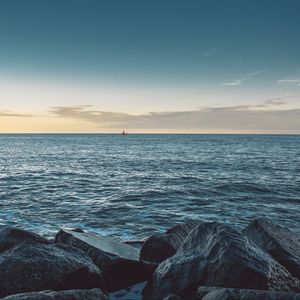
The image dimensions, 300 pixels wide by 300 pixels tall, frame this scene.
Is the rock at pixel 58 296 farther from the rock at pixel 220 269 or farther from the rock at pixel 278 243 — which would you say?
the rock at pixel 278 243

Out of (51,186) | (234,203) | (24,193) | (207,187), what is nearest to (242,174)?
(207,187)

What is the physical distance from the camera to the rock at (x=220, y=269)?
725 centimetres

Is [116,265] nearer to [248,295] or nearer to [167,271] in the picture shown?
[167,271]

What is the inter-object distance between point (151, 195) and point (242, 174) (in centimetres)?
1752

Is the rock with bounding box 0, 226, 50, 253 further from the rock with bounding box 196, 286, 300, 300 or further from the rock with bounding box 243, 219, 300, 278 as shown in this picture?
the rock with bounding box 243, 219, 300, 278

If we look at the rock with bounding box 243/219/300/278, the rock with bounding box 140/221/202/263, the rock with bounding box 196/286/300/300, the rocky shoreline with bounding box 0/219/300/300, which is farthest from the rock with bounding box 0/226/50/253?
the rock with bounding box 243/219/300/278

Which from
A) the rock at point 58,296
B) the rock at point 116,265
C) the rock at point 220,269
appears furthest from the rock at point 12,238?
the rock at point 220,269

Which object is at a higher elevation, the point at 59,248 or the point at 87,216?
the point at 59,248

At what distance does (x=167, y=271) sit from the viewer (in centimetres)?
811

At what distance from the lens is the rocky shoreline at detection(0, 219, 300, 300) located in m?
6.94

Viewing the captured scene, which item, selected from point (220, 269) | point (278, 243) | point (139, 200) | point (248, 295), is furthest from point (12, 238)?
point (139, 200)

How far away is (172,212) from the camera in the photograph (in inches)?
832

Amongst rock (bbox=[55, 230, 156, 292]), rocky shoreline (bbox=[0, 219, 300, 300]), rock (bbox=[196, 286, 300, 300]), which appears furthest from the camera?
rock (bbox=[55, 230, 156, 292])

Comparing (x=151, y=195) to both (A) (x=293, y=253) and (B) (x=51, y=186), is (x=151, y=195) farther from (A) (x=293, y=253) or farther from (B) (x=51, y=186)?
(A) (x=293, y=253)
